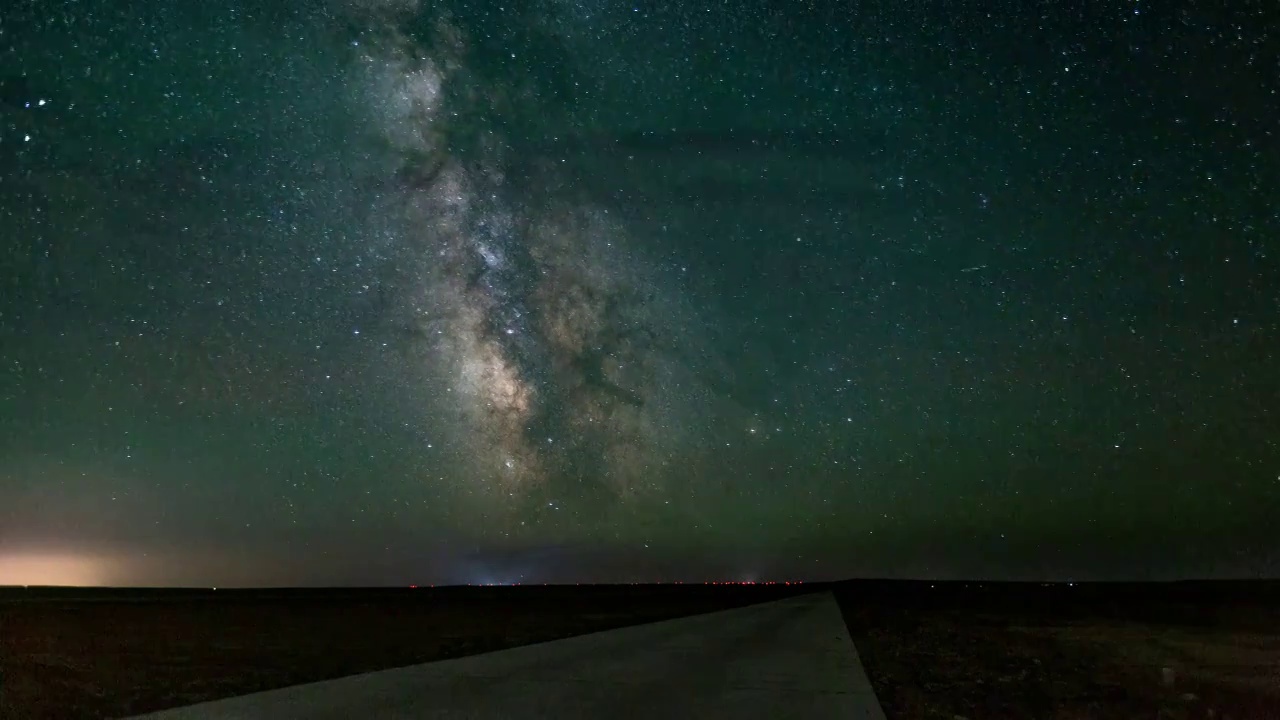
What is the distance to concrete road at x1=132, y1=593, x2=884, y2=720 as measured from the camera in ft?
28.9

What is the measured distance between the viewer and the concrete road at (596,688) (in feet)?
28.9

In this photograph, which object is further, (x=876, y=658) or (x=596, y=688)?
(x=876, y=658)

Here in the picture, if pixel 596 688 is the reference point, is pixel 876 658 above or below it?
above

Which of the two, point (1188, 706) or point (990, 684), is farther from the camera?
point (990, 684)

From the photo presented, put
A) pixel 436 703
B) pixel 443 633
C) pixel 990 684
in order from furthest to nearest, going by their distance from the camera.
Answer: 1. pixel 443 633
2. pixel 990 684
3. pixel 436 703

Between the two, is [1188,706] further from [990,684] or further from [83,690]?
[83,690]

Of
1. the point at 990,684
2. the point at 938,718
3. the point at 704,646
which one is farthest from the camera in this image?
the point at 704,646

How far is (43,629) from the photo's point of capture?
959 inches

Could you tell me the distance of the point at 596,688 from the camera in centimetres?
1059

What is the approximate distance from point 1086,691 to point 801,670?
4.12 m

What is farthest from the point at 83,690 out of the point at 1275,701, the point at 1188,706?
the point at 1275,701

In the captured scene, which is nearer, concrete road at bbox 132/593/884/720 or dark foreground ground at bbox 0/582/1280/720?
concrete road at bbox 132/593/884/720

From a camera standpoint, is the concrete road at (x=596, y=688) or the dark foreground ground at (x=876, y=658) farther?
the dark foreground ground at (x=876, y=658)

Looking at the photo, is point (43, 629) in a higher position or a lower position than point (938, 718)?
higher
